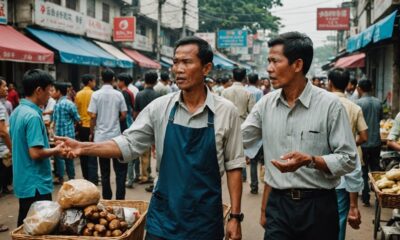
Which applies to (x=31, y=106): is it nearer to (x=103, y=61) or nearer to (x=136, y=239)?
(x=136, y=239)

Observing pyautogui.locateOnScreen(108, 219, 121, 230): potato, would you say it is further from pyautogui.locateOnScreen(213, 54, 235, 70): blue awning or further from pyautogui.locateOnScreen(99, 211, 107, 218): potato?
pyautogui.locateOnScreen(213, 54, 235, 70): blue awning

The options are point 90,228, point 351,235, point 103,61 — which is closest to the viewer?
point 90,228

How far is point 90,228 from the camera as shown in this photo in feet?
10.5

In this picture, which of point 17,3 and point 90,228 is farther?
point 17,3

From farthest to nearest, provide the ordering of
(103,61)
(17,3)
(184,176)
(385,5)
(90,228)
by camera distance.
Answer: (103,61)
(17,3)
(385,5)
(90,228)
(184,176)

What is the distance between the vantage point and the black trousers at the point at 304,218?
2738mm

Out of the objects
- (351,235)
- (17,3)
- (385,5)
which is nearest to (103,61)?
(17,3)

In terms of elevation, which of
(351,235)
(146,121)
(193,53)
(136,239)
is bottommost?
(351,235)

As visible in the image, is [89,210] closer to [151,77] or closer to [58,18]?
[151,77]

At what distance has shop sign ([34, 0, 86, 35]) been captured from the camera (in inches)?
644

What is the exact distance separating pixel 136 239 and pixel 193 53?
1.47 meters

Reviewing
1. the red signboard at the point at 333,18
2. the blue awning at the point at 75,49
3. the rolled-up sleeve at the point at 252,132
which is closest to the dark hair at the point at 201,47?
the rolled-up sleeve at the point at 252,132

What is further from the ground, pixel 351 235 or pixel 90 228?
pixel 90 228

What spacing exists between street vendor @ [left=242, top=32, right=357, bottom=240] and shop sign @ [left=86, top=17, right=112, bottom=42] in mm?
19085
